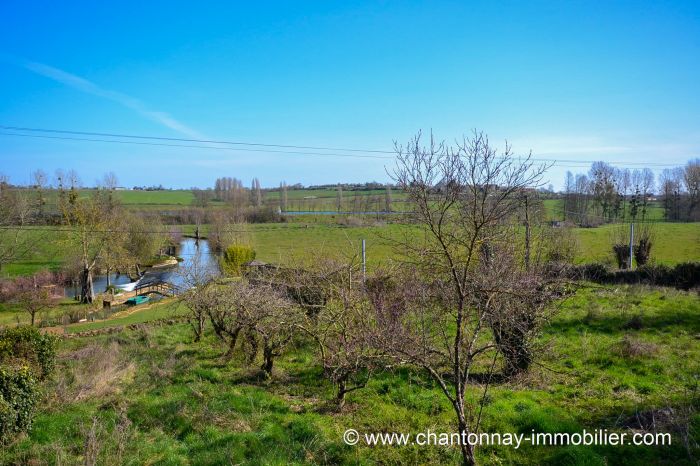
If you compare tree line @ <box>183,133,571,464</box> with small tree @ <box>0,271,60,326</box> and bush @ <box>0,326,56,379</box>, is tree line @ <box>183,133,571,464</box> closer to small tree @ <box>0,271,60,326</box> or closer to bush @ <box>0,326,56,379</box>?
bush @ <box>0,326,56,379</box>

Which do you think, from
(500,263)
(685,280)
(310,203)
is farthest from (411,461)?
(310,203)

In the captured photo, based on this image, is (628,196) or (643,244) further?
(628,196)

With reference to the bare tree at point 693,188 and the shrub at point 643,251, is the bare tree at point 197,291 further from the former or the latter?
the bare tree at point 693,188

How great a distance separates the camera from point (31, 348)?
8812 mm

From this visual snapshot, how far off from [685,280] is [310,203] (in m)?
59.2

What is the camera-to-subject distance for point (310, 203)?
238ft

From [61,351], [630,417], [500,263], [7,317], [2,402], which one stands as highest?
[500,263]

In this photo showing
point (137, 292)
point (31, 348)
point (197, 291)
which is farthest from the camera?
point (137, 292)

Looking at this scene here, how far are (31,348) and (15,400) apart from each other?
265 cm

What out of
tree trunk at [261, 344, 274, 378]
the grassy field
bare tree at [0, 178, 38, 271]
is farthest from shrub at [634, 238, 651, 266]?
bare tree at [0, 178, 38, 271]

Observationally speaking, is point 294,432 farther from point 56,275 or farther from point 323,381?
point 56,275

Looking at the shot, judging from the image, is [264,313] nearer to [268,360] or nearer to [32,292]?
[268,360]

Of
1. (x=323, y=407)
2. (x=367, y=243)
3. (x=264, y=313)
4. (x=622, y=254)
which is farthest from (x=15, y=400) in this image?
(x=622, y=254)

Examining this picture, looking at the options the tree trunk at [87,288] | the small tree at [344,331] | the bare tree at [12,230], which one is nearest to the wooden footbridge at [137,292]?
the tree trunk at [87,288]
